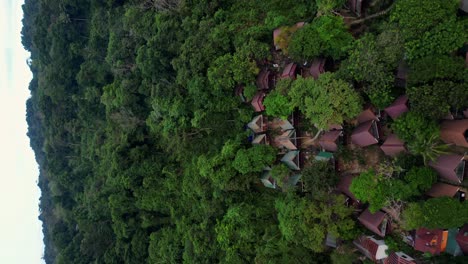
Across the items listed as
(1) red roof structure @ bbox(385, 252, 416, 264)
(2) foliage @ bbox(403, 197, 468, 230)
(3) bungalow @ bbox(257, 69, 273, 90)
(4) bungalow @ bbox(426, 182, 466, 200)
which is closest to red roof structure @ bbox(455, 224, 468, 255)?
Answer: (2) foliage @ bbox(403, 197, 468, 230)

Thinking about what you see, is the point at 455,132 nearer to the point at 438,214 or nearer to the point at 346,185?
the point at 438,214

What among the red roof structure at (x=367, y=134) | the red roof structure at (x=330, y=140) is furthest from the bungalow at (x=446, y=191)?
the red roof structure at (x=330, y=140)

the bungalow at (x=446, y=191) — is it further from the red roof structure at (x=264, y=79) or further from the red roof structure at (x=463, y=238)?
the red roof structure at (x=264, y=79)

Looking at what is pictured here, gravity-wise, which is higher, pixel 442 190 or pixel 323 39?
pixel 323 39

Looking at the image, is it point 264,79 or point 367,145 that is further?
point 264,79

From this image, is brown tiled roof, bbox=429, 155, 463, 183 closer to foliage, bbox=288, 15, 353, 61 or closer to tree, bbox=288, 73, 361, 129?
tree, bbox=288, 73, 361, 129

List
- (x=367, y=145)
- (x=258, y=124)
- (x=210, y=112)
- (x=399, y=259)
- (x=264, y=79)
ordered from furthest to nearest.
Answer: (x=210, y=112), (x=258, y=124), (x=264, y=79), (x=367, y=145), (x=399, y=259)

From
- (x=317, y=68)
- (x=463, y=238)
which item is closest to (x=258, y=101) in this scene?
(x=317, y=68)

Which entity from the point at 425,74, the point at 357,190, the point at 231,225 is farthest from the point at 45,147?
the point at 425,74
